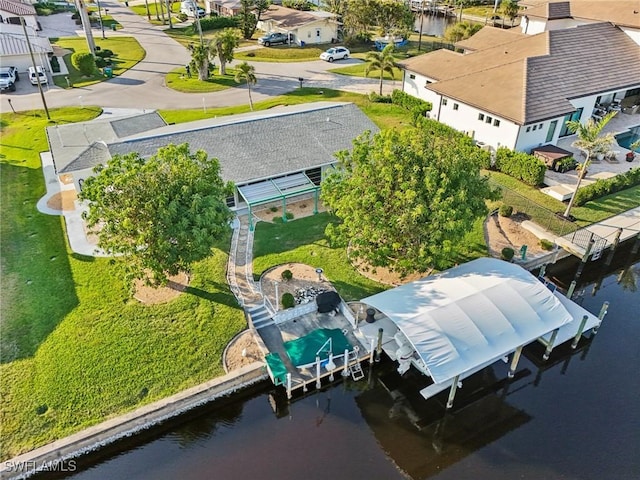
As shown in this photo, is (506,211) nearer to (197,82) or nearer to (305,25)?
(197,82)

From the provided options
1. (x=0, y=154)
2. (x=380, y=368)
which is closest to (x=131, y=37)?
(x=0, y=154)

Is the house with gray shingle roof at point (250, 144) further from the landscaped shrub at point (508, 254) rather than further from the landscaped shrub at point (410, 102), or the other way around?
the landscaped shrub at point (508, 254)

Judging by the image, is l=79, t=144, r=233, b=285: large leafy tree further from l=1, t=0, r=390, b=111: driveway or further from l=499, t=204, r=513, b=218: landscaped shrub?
l=1, t=0, r=390, b=111: driveway

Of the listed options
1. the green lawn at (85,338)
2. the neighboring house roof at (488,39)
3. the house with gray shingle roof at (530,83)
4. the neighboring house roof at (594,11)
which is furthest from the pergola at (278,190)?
the neighboring house roof at (594,11)

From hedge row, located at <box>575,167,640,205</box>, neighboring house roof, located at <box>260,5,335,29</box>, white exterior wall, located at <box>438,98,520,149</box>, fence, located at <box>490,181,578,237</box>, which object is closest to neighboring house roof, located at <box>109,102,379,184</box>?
white exterior wall, located at <box>438,98,520,149</box>

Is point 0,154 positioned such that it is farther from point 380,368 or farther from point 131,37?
A: point 131,37

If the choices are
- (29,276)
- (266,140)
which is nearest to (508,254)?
(266,140)

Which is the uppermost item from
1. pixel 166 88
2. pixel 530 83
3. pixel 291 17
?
pixel 291 17
